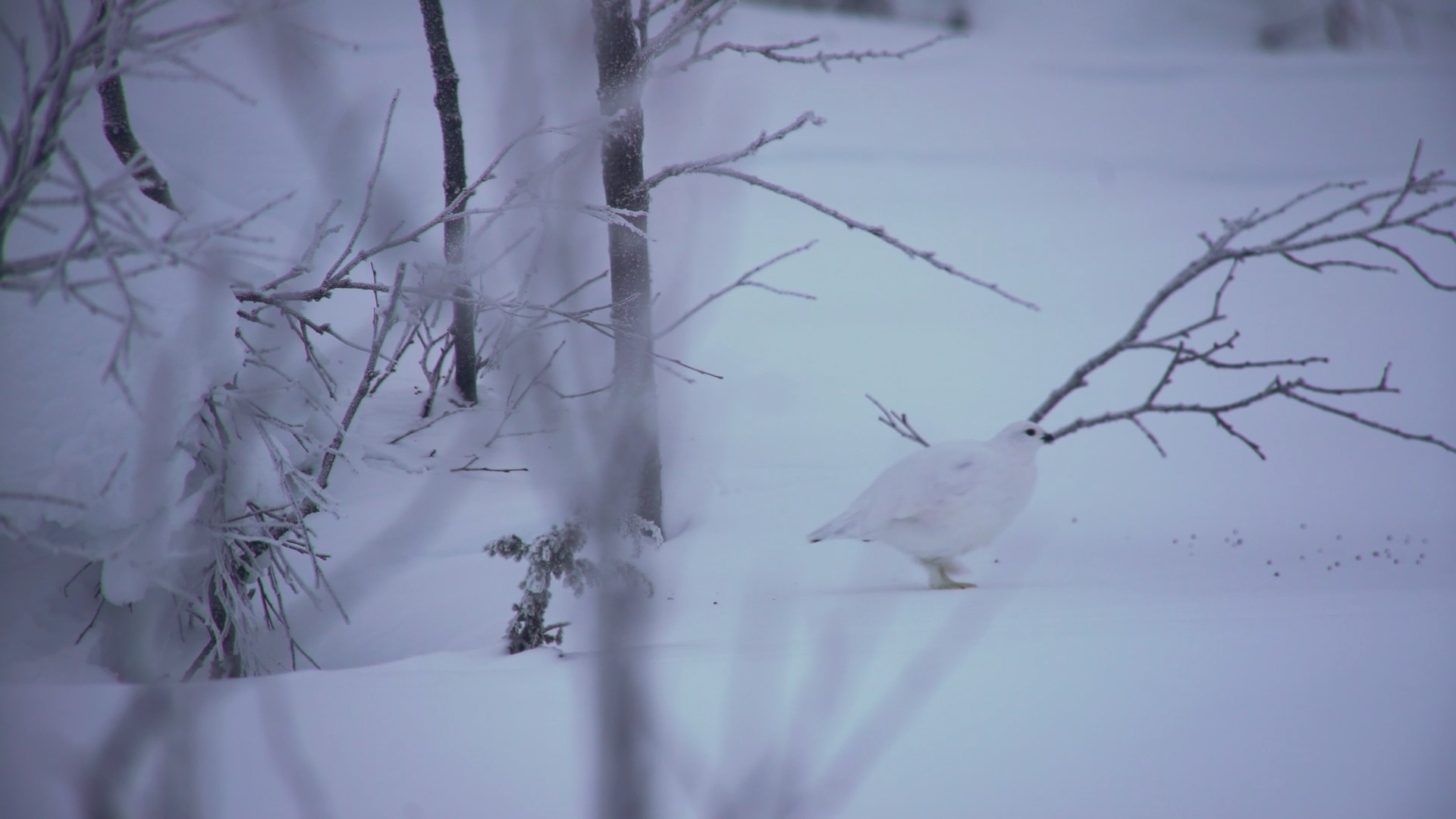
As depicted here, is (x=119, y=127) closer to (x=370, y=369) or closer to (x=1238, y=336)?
(x=370, y=369)

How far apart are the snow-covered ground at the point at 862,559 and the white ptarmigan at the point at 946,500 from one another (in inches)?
6.8

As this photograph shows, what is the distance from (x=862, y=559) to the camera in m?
3.24

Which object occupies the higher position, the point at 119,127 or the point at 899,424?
the point at 119,127

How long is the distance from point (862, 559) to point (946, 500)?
→ 0.66 m

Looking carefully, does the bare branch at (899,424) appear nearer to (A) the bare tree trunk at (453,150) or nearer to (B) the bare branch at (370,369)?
(A) the bare tree trunk at (453,150)

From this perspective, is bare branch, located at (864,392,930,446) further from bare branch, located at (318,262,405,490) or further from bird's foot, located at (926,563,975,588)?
bare branch, located at (318,262,405,490)

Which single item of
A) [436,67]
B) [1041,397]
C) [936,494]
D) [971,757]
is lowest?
[971,757]

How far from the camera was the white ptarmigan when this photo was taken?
2674 mm

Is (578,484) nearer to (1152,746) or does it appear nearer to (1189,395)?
(1152,746)

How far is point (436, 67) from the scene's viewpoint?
9.98 ft

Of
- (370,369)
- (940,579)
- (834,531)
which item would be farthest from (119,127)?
(940,579)

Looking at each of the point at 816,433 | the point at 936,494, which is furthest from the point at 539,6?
the point at 816,433

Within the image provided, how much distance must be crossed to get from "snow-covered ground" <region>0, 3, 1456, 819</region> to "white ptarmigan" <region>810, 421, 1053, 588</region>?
0.17 m

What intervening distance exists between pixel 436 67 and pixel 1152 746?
114 inches
